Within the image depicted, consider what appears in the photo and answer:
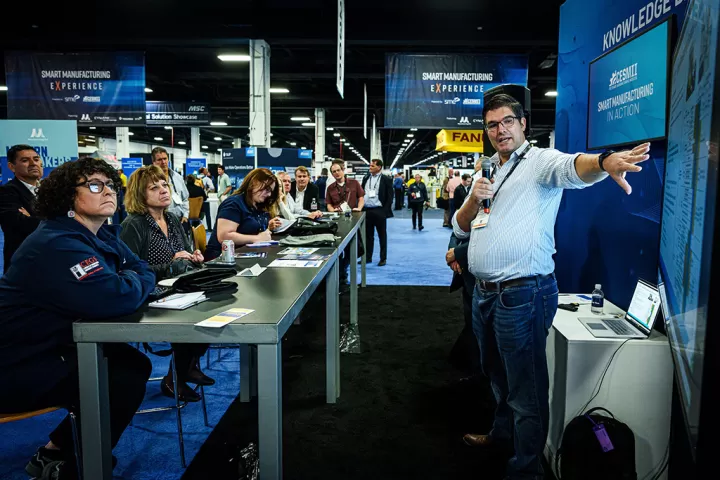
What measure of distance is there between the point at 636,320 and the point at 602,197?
2.83ft

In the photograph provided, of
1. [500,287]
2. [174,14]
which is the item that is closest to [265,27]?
[174,14]

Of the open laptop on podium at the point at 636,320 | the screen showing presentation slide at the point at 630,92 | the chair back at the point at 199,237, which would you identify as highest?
the screen showing presentation slide at the point at 630,92

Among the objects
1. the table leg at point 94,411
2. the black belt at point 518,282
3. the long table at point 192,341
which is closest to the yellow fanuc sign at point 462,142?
the black belt at point 518,282

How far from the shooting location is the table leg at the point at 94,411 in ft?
4.93

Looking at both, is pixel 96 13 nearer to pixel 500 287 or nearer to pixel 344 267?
pixel 344 267

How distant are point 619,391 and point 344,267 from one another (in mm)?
4251

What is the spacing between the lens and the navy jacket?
1547mm

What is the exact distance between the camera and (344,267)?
6.14 m

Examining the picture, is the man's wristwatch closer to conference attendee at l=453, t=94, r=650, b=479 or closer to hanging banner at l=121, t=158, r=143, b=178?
conference attendee at l=453, t=94, r=650, b=479

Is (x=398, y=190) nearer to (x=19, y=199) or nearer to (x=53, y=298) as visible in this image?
(x=19, y=199)

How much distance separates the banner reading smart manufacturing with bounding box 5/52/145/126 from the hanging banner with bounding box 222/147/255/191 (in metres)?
3.61

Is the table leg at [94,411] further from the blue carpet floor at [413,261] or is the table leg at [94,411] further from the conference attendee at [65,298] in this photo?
the blue carpet floor at [413,261]

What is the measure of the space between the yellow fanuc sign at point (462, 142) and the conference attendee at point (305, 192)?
192 inches

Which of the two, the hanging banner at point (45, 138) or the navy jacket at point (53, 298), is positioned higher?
the hanging banner at point (45, 138)
